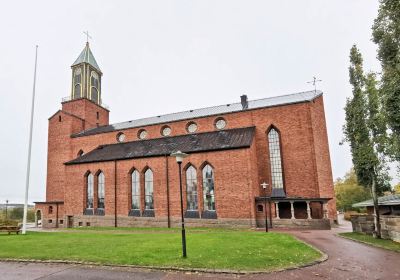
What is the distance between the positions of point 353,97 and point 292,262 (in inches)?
527

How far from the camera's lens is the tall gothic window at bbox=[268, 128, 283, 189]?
2720 centimetres

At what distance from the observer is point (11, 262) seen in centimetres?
1095

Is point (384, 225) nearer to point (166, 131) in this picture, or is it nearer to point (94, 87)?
point (166, 131)

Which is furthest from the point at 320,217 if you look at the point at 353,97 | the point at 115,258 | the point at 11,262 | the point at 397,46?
the point at 11,262

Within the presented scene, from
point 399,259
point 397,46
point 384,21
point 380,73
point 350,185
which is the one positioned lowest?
point 399,259

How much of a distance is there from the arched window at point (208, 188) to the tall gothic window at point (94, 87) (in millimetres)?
25989

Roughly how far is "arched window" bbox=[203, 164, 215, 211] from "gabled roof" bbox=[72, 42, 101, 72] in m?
28.7

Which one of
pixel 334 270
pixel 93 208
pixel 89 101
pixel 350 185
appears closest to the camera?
pixel 334 270

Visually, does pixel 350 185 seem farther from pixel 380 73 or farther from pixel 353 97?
pixel 380 73

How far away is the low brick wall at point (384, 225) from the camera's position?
1533 cm

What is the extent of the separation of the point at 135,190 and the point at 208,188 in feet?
27.3

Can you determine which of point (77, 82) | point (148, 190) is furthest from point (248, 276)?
point (77, 82)

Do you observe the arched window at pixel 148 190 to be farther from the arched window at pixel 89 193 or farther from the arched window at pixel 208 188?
the arched window at pixel 89 193

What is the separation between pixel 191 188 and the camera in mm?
27047
